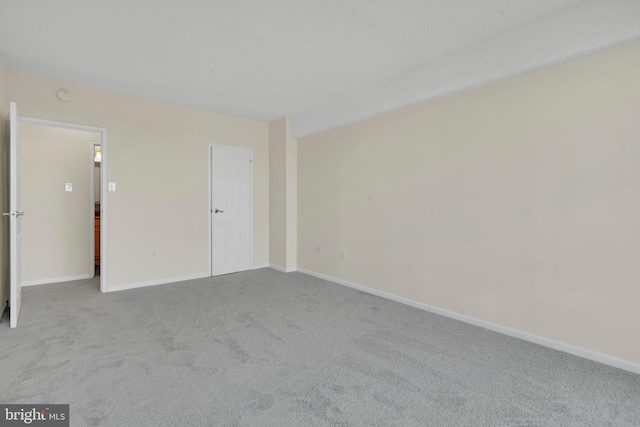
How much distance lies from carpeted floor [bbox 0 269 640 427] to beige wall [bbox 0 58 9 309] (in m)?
0.35

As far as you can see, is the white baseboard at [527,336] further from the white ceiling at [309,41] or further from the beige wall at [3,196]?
the beige wall at [3,196]

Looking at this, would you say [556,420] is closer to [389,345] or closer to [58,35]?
[389,345]

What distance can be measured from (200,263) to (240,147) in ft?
6.13

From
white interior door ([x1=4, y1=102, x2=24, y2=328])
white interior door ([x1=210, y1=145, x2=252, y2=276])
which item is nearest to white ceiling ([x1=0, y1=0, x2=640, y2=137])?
white interior door ([x1=4, y1=102, x2=24, y2=328])

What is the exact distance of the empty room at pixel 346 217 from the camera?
75.5 inches

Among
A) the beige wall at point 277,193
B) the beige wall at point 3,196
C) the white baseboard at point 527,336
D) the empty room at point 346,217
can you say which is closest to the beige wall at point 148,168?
the empty room at point 346,217

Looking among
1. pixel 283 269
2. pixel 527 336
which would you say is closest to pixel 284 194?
pixel 283 269

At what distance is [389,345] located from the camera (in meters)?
2.48

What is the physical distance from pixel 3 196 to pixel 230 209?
2.50 meters

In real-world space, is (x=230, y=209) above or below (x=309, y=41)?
below

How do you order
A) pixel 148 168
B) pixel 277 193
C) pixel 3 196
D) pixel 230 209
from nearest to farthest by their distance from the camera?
pixel 3 196 < pixel 148 168 < pixel 230 209 < pixel 277 193

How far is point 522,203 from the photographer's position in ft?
8.54

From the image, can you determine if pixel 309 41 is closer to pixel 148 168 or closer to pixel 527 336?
pixel 148 168

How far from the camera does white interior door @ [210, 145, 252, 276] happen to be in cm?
480
